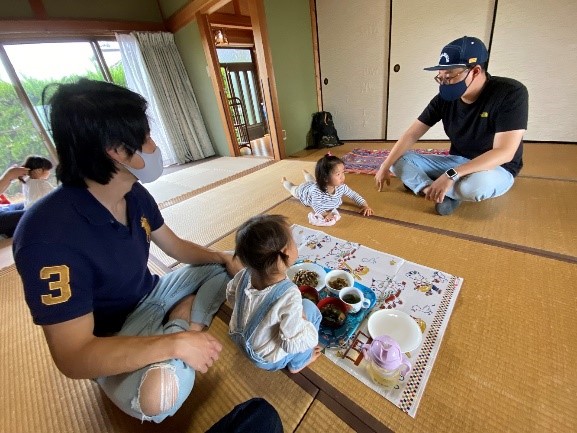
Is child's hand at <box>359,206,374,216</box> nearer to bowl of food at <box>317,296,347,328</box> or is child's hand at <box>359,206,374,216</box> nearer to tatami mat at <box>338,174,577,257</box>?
tatami mat at <box>338,174,577,257</box>

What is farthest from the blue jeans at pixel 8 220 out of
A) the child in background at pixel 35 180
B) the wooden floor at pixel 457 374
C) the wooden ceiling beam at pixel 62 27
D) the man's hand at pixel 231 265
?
the man's hand at pixel 231 265

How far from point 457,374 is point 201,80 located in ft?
14.3

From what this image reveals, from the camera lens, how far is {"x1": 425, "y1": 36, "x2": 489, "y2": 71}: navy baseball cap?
1.29 meters

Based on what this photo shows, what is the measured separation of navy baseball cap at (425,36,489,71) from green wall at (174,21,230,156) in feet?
10.6

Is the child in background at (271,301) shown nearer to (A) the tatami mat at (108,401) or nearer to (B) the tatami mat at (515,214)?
(A) the tatami mat at (108,401)

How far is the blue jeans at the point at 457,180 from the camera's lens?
1.42 m

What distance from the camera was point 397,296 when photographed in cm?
101

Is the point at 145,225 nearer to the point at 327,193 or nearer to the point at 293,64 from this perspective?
the point at 327,193

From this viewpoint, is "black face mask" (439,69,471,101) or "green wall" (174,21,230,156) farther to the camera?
"green wall" (174,21,230,156)

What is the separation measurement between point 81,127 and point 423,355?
1151 millimetres

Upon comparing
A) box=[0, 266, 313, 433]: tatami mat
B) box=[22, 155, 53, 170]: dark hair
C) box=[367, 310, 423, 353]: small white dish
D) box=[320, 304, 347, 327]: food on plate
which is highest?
box=[22, 155, 53, 170]: dark hair

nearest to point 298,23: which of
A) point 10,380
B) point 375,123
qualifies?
point 375,123

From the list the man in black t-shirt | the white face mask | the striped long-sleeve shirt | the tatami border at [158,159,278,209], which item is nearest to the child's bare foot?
the white face mask

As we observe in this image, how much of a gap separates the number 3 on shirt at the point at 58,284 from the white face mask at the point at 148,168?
0.31 meters
